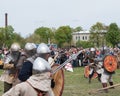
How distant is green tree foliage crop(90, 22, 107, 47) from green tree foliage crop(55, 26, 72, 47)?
23.8ft

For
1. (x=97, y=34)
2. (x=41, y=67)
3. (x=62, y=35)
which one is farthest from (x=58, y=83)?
(x=62, y=35)

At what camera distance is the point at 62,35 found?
105125 mm

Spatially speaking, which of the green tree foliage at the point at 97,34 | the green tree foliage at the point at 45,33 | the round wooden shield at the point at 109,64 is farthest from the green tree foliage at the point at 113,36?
the round wooden shield at the point at 109,64

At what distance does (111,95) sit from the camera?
12195 mm

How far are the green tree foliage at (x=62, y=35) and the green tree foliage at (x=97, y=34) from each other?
7.24 meters

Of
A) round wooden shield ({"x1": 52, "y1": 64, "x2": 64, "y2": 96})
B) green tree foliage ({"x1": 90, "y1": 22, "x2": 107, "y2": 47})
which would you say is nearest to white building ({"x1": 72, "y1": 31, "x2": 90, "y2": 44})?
green tree foliage ({"x1": 90, "y1": 22, "x2": 107, "y2": 47})

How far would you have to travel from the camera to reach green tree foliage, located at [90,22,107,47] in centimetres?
9931

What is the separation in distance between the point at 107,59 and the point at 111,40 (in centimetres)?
7286

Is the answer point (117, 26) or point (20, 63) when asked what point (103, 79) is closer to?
point (20, 63)

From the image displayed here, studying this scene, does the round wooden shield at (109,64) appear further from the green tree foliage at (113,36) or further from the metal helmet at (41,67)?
the green tree foliage at (113,36)

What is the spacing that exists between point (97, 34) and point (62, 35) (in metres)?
8.88

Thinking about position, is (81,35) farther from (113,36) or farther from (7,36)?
(7,36)

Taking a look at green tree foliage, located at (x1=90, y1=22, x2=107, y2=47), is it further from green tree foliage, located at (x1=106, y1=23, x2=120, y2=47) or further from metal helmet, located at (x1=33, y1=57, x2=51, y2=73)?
metal helmet, located at (x1=33, y1=57, x2=51, y2=73)

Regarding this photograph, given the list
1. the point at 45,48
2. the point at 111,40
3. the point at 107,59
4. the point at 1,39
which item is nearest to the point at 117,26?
the point at 111,40
